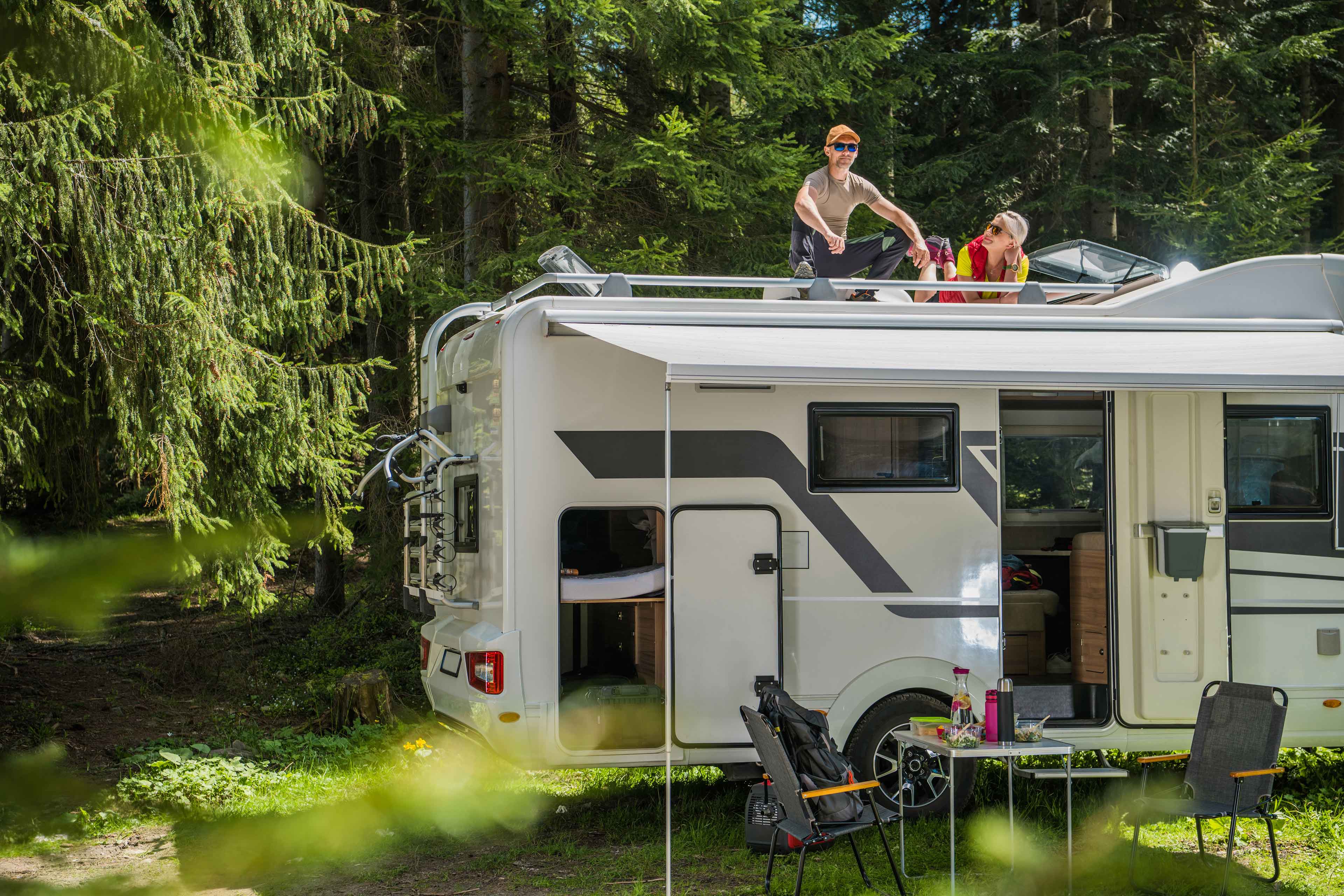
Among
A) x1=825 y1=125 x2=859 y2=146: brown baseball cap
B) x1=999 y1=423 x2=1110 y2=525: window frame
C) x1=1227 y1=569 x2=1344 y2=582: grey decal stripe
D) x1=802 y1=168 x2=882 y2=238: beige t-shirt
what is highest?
x1=825 y1=125 x2=859 y2=146: brown baseball cap

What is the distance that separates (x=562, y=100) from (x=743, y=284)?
5839 millimetres

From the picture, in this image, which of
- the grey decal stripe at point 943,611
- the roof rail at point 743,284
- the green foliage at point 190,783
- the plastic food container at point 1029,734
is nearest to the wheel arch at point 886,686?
the grey decal stripe at point 943,611

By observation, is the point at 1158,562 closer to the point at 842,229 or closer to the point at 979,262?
the point at 979,262

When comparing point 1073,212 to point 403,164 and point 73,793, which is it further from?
point 73,793

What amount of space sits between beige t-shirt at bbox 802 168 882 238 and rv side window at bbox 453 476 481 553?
2.74 meters

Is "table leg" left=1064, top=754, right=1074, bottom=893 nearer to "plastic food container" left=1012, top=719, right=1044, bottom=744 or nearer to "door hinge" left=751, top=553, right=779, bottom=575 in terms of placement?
"plastic food container" left=1012, top=719, right=1044, bottom=744

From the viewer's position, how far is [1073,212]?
15109mm

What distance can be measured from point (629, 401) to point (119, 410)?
3190 mm

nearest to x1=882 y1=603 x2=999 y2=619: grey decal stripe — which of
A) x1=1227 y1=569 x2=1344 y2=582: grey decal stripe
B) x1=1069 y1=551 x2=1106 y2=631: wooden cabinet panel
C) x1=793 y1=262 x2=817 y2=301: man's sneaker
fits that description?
x1=1069 y1=551 x2=1106 y2=631: wooden cabinet panel

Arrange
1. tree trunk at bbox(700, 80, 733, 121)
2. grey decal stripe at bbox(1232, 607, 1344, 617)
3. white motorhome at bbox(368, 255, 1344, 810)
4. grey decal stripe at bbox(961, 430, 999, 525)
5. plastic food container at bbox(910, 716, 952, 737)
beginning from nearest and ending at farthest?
plastic food container at bbox(910, 716, 952, 737), white motorhome at bbox(368, 255, 1344, 810), grey decal stripe at bbox(961, 430, 999, 525), grey decal stripe at bbox(1232, 607, 1344, 617), tree trunk at bbox(700, 80, 733, 121)

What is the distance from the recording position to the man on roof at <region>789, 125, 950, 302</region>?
7258 millimetres

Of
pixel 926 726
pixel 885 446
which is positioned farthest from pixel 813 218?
pixel 926 726

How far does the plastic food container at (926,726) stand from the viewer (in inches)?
209

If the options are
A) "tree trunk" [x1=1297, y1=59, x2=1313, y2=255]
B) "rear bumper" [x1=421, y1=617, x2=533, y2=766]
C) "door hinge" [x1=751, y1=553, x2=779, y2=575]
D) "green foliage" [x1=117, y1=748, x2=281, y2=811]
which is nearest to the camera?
"rear bumper" [x1=421, y1=617, x2=533, y2=766]
